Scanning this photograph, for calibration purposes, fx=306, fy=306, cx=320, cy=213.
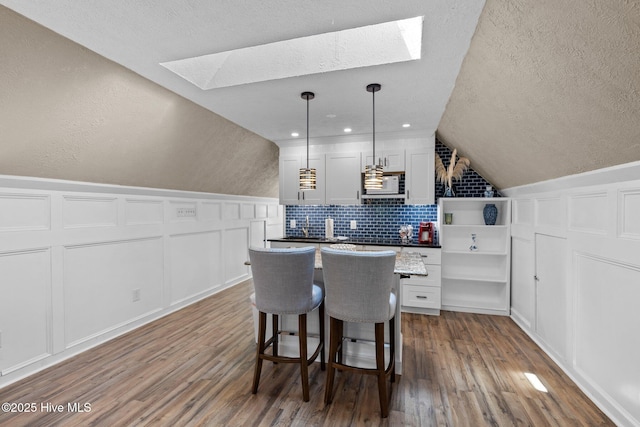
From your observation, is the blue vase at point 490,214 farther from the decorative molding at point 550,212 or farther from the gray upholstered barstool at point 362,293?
the gray upholstered barstool at point 362,293

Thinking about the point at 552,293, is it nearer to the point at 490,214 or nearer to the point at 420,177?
the point at 490,214

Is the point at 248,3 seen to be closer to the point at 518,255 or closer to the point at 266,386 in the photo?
the point at 266,386

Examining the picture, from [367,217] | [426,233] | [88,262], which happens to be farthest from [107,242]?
[426,233]

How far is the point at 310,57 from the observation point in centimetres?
244

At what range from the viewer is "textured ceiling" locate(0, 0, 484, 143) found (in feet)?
5.36

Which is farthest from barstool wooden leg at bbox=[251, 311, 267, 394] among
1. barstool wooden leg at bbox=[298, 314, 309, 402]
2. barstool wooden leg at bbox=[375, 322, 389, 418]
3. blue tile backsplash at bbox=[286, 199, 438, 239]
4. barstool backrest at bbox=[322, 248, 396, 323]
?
blue tile backsplash at bbox=[286, 199, 438, 239]

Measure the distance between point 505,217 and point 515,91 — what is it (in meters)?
2.26

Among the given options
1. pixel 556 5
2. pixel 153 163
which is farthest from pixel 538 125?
pixel 153 163

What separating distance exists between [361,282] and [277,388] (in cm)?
108

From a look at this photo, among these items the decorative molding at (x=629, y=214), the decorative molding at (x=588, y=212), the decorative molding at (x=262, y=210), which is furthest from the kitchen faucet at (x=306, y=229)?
the decorative molding at (x=629, y=214)

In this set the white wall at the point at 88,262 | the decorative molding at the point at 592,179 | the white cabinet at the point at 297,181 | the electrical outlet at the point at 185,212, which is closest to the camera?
the decorative molding at the point at 592,179

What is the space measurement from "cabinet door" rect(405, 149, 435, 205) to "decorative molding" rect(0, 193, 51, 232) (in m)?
3.93

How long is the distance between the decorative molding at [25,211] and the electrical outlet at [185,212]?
153cm

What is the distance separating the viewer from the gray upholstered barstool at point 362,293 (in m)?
1.97
